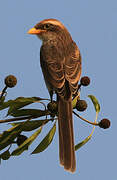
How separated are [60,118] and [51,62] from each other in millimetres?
1060

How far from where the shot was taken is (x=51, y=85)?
182 inches

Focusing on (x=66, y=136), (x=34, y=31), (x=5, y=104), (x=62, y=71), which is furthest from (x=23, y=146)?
(x=34, y=31)

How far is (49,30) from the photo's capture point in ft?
18.2

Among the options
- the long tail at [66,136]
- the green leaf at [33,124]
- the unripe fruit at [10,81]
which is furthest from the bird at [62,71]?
the unripe fruit at [10,81]

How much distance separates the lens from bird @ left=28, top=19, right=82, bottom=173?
3.88 meters

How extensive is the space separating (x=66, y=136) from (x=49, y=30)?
7.23 ft

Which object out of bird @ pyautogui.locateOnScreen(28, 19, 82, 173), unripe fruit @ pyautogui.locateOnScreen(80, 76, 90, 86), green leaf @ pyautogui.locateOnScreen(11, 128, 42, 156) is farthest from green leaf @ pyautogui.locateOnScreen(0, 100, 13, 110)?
unripe fruit @ pyautogui.locateOnScreen(80, 76, 90, 86)

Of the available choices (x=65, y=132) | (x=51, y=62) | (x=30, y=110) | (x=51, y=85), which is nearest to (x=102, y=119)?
(x=65, y=132)

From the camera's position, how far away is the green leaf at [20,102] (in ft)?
12.1

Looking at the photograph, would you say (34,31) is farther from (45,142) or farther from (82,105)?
(45,142)

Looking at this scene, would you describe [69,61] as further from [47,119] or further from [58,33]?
[47,119]

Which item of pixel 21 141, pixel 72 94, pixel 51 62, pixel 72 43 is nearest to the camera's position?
pixel 21 141

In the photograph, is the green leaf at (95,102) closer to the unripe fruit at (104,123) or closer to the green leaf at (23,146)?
the unripe fruit at (104,123)

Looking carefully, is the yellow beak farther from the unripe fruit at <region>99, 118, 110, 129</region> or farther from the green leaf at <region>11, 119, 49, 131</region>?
the unripe fruit at <region>99, 118, 110, 129</region>
